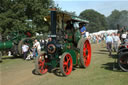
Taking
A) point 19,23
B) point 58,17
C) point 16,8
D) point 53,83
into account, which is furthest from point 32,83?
point 16,8

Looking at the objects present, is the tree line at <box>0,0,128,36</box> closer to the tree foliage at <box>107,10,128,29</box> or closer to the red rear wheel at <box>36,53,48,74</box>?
the tree foliage at <box>107,10,128,29</box>

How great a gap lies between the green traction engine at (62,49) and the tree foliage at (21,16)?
1182cm

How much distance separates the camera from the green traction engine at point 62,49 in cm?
508

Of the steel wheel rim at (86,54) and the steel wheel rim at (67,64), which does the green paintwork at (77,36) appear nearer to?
the steel wheel rim at (86,54)

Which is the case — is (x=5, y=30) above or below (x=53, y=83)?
above

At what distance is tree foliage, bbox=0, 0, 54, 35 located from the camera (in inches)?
664

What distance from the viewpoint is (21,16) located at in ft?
59.8

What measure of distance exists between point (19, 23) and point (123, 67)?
45.1ft

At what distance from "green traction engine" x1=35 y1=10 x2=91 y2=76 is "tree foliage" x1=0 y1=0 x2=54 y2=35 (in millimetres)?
11824

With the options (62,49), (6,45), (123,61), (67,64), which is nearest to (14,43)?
(6,45)

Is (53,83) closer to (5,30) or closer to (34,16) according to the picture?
(5,30)

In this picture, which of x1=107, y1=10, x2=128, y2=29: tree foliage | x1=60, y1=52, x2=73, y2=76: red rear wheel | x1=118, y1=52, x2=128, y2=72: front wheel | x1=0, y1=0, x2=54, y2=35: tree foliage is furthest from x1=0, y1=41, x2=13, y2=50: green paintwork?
x1=107, y1=10, x2=128, y2=29: tree foliage

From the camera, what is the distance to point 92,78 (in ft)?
15.5

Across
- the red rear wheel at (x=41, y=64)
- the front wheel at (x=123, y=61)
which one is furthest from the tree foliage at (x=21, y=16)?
the front wheel at (x=123, y=61)
